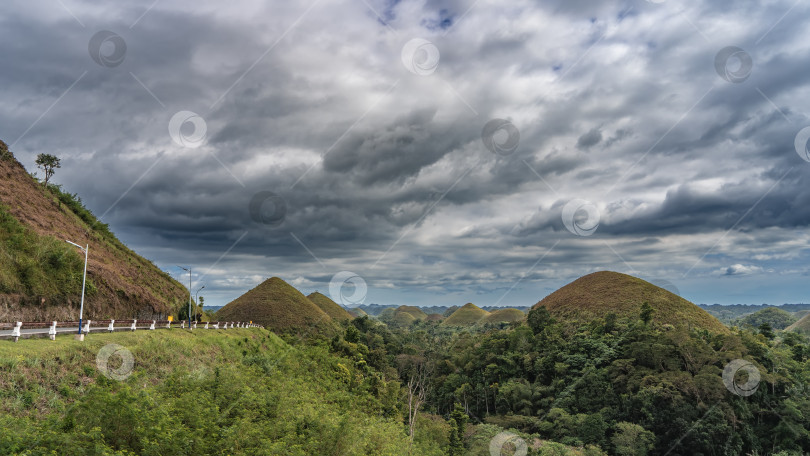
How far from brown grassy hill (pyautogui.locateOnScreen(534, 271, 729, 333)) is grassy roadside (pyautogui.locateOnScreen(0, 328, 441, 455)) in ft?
175

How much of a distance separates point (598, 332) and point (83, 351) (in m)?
62.9

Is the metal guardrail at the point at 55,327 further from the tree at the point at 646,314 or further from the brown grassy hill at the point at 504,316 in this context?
the brown grassy hill at the point at 504,316

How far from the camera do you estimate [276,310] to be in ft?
345

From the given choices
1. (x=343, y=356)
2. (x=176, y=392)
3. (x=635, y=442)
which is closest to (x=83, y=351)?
(x=176, y=392)

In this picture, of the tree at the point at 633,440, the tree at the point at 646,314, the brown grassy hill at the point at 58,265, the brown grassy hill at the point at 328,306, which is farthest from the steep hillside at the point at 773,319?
the brown grassy hill at the point at 58,265

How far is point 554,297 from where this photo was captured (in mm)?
97062

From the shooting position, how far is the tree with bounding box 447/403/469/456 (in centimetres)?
3930

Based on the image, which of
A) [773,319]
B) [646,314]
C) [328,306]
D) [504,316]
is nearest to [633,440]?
[646,314]

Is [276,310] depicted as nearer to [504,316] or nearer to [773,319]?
[504,316]

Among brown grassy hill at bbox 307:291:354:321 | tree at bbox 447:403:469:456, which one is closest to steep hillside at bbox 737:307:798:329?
brown grassy hill at bbox 307:291:354:321

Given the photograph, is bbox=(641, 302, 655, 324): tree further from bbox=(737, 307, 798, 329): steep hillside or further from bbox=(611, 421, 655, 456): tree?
bbox=(737, 307, 798, 329): steep hillside

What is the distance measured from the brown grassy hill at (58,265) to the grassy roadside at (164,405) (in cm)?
820

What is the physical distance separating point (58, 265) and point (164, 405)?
2272 centimetres

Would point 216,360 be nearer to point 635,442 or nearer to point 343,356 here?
point 343,356
